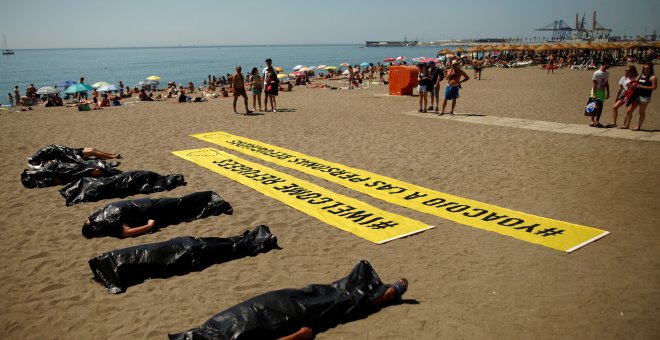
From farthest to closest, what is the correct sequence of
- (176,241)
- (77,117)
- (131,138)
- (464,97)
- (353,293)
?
1. (464,97)
2. (77,117)
3. (131,138)
4. (176,241)
5. (353,293)

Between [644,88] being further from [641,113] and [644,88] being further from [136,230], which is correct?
[136,230]

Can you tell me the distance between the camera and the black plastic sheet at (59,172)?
7.02 m

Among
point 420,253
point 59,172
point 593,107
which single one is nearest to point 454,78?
point 593,107

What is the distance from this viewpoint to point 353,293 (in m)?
3.49

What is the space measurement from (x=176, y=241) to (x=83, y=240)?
1552mm

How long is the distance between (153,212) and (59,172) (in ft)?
10.1

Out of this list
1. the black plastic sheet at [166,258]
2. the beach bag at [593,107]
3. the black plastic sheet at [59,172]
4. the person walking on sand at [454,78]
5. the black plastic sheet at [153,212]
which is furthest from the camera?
the person walking on sand at [454,78]

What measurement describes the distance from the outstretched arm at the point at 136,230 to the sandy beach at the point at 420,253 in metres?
0.19

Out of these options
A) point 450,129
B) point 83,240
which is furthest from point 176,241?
point 450,129

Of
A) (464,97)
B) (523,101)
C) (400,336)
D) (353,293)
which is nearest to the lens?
(400,336)

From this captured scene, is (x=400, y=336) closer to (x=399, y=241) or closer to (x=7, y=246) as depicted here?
(x=399, y=241)

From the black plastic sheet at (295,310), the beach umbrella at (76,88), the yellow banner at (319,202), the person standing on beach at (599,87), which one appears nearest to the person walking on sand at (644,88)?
the person standing on beach at (599,87)

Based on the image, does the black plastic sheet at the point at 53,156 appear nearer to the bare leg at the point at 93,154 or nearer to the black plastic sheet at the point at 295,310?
the bare leg at the point at 93,154

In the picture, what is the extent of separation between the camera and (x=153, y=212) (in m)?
5.32
